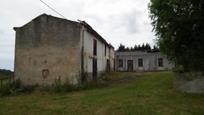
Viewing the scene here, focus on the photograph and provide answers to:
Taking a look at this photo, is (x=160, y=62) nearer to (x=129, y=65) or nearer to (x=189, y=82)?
(x=129, y=65)

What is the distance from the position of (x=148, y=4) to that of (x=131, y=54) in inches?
1001

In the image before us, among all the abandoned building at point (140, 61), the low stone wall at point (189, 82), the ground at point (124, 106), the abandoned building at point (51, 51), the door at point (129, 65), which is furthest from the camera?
the door at point (129, 65)

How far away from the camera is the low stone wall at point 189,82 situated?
15.8 meters

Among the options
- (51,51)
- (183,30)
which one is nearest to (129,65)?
(51,51)

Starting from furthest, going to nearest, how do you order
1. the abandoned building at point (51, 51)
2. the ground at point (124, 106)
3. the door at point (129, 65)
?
the door at point (129, 65) < the abandoned building at point (51, 51) < the ground at point (124, 106)

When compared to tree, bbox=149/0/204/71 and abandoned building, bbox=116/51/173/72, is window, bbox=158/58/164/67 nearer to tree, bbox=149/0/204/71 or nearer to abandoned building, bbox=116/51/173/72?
abandoned building, bbox=116/51/173/72

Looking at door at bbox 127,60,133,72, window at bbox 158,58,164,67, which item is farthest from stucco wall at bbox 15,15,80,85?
window at bbox 158,58,164,67

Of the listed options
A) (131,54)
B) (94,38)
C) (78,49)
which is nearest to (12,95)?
(78,49)

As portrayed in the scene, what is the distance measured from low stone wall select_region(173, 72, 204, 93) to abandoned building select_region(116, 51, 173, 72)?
25.1 meters

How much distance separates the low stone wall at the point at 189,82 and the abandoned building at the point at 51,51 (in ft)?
23.1

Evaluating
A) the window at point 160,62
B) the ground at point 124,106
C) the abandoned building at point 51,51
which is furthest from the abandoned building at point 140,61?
the ground at point 124,106

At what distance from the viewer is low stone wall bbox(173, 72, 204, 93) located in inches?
623

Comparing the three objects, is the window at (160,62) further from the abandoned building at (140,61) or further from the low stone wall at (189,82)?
the low stone wall at (189,82)

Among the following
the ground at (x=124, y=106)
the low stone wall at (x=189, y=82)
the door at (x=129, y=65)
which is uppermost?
the door at (x=129, y=65)
